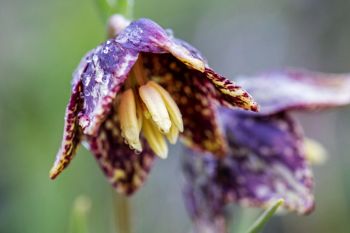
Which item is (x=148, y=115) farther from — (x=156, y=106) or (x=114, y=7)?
(x=114, y=7)

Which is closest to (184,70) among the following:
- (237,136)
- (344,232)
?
(237,136)

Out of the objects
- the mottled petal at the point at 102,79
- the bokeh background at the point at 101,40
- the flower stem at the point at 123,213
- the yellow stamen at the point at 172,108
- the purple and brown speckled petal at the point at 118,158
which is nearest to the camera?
the mottled petal at the point at 102,79

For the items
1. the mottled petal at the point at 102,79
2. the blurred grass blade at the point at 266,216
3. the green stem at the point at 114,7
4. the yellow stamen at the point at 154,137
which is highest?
the green stem at the point at 114,7

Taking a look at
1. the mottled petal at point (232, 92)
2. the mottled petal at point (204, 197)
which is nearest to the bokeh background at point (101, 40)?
the mottled petal at point (204, 197)

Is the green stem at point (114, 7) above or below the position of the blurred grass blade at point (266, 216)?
above

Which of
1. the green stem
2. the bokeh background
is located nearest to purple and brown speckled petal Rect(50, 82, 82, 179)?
the green stem

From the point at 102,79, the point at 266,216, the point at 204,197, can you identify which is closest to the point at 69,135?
the point at 102,79

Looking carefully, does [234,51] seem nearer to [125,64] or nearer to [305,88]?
[305,88]

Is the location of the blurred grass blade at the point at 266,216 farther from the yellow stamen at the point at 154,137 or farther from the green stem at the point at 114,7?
the green stem at the point at 114,7
